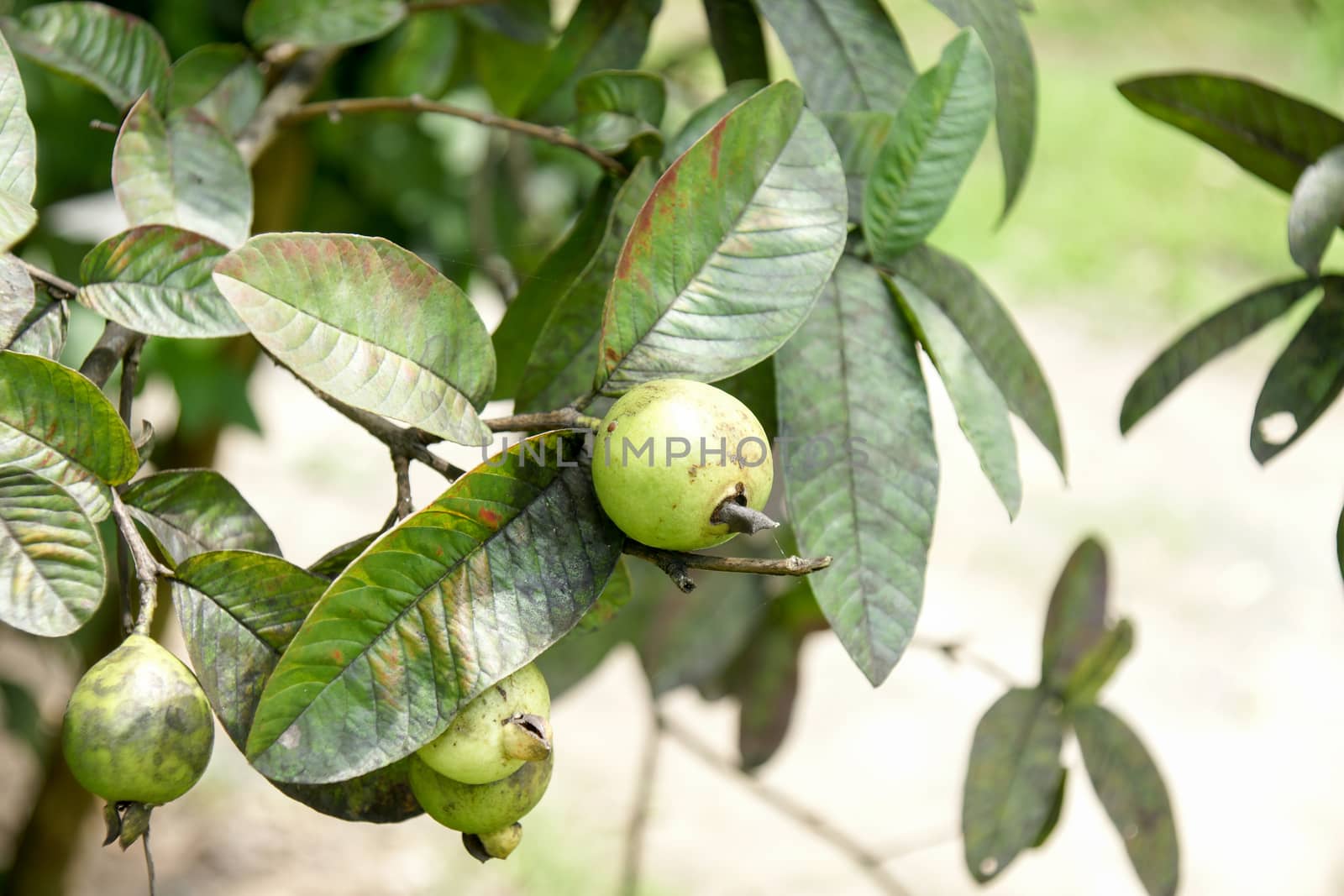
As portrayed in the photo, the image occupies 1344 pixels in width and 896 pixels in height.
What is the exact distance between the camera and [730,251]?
1.66ft

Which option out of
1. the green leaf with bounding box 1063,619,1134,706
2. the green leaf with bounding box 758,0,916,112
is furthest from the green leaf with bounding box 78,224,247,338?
the green leaf with bounding box 1063,619,1134,706

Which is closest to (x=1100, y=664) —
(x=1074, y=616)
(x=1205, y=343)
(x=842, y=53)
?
(x=1074, y=616)

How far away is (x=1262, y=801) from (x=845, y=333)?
6.77 ft

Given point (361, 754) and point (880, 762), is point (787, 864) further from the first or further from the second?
point (361, 754)

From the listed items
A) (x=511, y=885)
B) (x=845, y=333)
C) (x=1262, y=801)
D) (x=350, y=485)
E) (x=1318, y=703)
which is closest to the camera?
(x=845, y=333)

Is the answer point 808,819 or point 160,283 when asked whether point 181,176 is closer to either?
point 160,283

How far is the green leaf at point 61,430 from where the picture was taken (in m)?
0.44

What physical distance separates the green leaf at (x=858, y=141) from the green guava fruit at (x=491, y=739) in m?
0.31

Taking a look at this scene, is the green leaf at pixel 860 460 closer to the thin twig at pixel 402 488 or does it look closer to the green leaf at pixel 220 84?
the thin twig at pixel 402 488

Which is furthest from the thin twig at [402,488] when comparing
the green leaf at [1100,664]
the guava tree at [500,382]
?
the green leaf at [1100,664]

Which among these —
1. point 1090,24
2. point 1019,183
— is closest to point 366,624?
point 1019,183

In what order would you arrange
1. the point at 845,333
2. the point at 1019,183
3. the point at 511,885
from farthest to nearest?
the point at 511,885 < the point at 1019,183 < the point at 845,333

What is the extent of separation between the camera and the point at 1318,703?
2.45 meters

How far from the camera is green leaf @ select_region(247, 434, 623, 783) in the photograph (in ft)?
1.38
